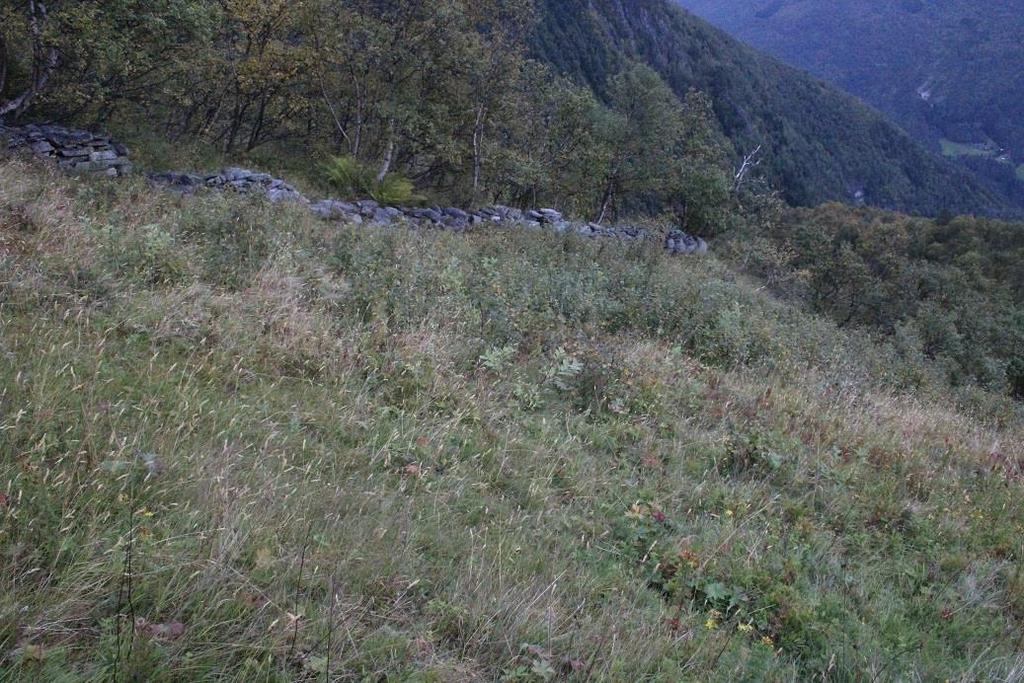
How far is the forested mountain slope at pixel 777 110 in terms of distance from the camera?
81.8 metres

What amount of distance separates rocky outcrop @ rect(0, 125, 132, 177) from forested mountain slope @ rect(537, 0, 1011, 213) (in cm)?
7015

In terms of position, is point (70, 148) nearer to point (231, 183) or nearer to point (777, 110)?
point (231, 183)

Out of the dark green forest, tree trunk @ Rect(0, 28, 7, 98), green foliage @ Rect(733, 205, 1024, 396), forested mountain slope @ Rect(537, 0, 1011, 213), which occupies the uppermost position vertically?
forested mountain slope @ Rect(537, 0, 1011, 213)

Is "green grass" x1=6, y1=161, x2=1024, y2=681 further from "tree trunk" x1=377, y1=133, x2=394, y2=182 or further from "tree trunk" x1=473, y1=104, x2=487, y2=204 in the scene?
"tree trunk" x1=473, y1=104, x2=487, y2=204

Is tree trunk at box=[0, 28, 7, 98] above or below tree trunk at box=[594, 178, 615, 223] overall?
above

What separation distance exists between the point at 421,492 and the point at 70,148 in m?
9.80

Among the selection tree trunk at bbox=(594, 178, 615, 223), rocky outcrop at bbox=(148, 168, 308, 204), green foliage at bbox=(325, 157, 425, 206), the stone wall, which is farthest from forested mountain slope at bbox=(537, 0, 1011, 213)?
rocky outcrop at bbox=(148, 168, 308, 204)

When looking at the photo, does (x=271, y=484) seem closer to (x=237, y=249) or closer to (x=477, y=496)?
(x=477, y=496)

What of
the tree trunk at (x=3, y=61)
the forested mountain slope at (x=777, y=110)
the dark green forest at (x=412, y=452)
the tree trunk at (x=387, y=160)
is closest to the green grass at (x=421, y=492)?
the dark green forest at (x=412, y=452)

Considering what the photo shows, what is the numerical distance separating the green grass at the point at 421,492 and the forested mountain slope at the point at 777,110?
247 ft

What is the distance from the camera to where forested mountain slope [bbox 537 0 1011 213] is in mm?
81812

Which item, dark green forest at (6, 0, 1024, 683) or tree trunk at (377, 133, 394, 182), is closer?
dark green forest at (6, 0, 1024, 683)

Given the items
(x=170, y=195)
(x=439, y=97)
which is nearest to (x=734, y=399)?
(x=170, y=195)

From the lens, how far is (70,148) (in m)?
9.94
